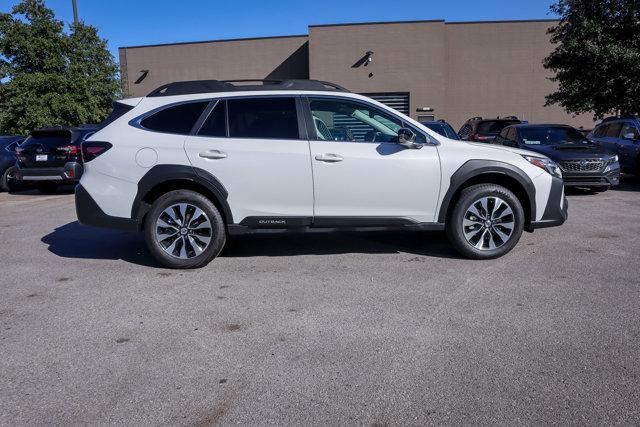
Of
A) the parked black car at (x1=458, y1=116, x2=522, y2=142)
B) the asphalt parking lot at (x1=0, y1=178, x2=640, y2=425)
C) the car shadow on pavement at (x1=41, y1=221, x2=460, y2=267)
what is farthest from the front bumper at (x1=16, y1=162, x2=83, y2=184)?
the parked black car at (x1=458, y1=116, x2=522, y2=142)

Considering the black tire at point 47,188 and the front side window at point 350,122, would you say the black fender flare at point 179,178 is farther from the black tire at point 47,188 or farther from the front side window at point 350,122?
the black tire at point 47,188

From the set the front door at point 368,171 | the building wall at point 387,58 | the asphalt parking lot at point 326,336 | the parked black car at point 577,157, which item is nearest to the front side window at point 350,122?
the front door at point 368,171

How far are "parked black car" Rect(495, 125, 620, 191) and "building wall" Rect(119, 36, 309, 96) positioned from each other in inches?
863

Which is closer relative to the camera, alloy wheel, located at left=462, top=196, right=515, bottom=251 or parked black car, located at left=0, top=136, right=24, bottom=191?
alloy wheel, located at left=462, top=196, right=515, bottom=251

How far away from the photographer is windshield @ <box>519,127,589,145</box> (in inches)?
453

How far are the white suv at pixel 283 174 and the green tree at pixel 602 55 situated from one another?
9.96m

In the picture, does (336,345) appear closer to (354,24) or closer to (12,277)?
(12,277)

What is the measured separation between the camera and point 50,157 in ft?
38.9

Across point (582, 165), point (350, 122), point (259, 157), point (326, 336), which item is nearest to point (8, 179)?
point (259, 157)

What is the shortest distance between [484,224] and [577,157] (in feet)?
19.2

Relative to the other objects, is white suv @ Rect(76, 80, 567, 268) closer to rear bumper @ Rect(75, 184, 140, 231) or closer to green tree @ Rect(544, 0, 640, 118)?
rear bumper @ Rect(75, 184, 140, 231)

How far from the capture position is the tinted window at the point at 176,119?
556 cm

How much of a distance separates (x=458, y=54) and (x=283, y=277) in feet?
88.7

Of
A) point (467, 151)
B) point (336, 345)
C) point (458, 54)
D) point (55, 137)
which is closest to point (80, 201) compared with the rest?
point (336, 345)
